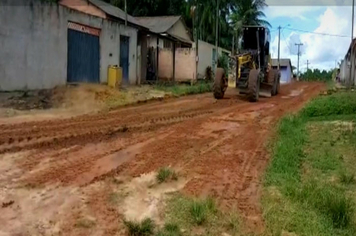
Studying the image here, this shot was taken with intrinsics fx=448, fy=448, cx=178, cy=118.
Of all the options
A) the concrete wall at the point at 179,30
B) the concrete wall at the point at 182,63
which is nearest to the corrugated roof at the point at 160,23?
the concrete wall at the point at 179,30

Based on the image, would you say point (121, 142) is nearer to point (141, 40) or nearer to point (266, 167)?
point (266, 167)

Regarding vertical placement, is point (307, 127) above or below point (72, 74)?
below

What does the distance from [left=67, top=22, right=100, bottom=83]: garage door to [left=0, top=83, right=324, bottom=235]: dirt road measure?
6.70 m

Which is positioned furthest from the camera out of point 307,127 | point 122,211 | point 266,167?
point 307,127

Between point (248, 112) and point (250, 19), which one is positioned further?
point (250, 19)

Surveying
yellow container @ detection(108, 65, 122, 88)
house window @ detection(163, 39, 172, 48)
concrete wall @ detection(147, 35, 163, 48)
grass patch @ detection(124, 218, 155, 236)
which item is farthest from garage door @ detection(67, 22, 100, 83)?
grass patch @ detection(124, 218, 155, 236)

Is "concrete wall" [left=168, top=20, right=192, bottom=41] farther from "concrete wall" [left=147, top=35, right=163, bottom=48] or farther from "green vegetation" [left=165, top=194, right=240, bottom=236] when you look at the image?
"green vegetation" [left=165, top=194, right=240, bottom=236]

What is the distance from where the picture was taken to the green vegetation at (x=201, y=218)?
4.77 meters

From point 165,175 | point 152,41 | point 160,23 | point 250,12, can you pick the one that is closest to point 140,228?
point 165,175

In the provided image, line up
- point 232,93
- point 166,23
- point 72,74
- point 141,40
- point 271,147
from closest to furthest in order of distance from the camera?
point 271,147 < point 72,74 < point 232,93 < point 141,40 < point 166,23

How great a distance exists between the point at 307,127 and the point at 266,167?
191 inches

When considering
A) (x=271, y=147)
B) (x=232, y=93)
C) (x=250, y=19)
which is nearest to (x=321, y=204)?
(x=271, y=147)

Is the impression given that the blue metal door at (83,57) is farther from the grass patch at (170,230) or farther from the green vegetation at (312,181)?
the grass patch at (170,230)

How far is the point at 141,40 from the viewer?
2761 cm
